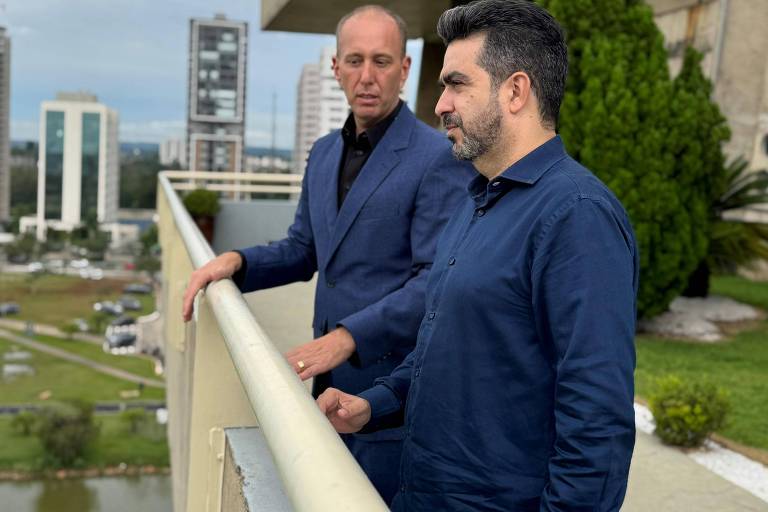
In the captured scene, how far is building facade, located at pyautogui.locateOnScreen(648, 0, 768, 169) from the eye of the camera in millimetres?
12281

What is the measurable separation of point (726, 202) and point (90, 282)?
90228 mm

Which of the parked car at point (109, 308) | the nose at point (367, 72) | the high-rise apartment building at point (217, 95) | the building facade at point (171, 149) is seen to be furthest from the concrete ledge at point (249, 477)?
the building facade at point (171, 149)

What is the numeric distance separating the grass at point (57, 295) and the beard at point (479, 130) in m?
85.4

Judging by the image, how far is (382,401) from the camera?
1.80 metres

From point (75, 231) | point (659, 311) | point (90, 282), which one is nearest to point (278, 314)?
point (659, 311)

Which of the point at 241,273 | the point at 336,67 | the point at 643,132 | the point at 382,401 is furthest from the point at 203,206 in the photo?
the point at 382,401

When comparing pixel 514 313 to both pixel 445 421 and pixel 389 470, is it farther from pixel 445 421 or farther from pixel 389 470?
pixel 389 470

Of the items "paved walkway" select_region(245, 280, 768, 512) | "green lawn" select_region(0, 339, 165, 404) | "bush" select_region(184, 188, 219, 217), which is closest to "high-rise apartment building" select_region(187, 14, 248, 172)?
"green lawn" select_region(0, 339, 165, 404)

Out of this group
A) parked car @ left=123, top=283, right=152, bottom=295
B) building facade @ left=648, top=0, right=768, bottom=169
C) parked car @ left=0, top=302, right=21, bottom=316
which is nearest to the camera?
building facade @ left=648, top=0, right=768, bottom=169

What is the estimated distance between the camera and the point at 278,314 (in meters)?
7.12

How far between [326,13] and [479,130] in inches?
391

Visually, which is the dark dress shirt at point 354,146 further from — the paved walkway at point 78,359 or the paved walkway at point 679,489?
the paved walkway at point 78,359

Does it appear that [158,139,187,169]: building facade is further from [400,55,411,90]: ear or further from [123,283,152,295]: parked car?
[400,55,411,90]: ear

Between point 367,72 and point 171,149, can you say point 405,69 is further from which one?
point 171,149
